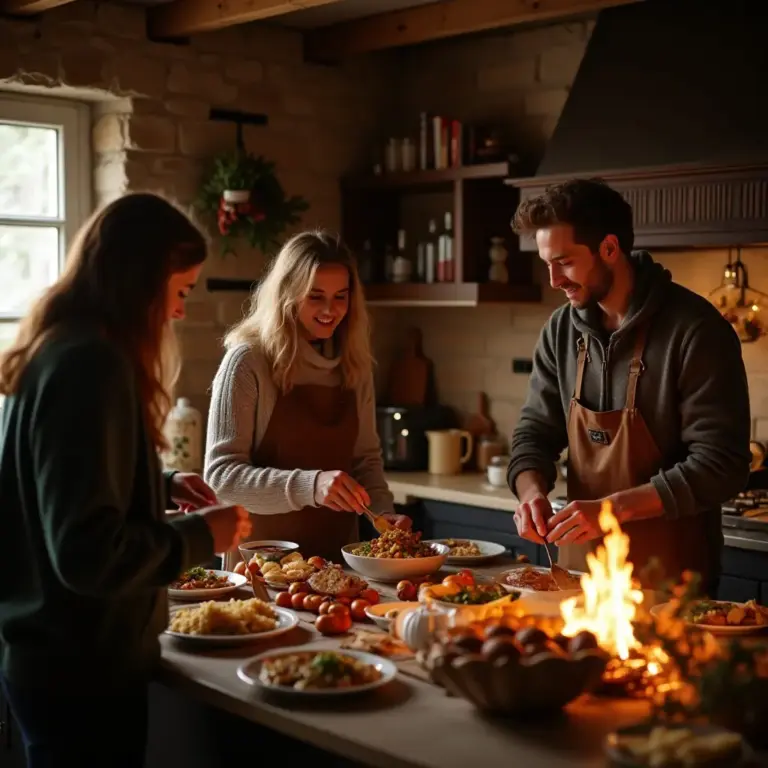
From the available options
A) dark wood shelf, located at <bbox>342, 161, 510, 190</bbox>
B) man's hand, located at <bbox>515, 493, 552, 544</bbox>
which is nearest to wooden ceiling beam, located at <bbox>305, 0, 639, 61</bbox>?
dark wood shelf, located at <bbox>342, 161, 510, 190</bbox>

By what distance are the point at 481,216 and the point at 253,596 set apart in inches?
106

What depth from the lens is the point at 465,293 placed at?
5.00m

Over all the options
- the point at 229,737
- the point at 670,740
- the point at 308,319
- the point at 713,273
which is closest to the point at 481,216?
the point at 713,273

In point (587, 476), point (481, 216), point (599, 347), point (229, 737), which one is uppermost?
point (481, 216)

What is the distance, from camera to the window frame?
4676 mm

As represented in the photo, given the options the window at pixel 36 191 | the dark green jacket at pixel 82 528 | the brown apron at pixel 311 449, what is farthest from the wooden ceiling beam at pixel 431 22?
the dark green jacket at pixel 82 528

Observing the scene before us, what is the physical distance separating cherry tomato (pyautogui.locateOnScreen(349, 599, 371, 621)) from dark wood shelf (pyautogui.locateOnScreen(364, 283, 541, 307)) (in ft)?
8.28

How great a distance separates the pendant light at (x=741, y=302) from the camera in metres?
4.42

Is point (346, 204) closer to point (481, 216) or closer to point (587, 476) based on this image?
point (481, 216)

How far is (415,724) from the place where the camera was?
1959 millimetres

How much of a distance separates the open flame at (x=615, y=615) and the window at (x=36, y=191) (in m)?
2.94

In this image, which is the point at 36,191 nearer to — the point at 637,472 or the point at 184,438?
the point at 184,438

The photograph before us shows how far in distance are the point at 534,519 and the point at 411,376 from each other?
2774 millimetres

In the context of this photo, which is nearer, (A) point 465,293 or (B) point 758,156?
(B) point 758,156
